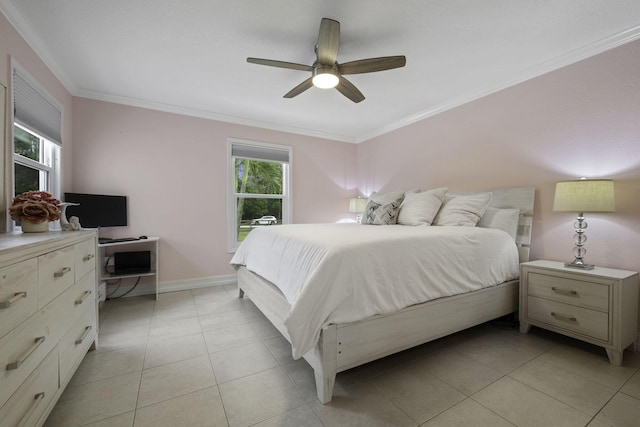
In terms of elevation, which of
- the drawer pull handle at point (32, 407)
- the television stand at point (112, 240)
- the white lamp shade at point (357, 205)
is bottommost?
the drawer pull handle at point (32, 407)

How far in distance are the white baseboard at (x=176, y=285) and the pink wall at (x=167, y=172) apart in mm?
63

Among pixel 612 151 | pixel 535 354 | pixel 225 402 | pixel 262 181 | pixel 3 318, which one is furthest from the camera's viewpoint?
pixel 262 181

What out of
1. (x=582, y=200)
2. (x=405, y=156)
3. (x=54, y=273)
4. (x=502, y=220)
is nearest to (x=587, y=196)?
(x=582, y=200)

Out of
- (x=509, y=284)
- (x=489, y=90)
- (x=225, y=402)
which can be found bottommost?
(x=225, y=402)

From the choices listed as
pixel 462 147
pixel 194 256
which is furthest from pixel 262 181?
pixel 462 147

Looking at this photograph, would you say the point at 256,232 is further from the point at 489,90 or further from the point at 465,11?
the point at 489,90

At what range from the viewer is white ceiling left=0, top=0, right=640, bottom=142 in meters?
1.75

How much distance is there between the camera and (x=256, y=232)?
2676 millimetres

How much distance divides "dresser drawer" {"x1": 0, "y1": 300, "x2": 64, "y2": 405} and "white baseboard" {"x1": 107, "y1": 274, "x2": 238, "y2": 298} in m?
2.14

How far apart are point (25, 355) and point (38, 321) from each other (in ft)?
0.53

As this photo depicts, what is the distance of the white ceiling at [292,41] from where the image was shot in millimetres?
1751

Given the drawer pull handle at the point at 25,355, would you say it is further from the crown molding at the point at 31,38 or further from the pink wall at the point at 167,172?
the pink wall at the point at 167,172

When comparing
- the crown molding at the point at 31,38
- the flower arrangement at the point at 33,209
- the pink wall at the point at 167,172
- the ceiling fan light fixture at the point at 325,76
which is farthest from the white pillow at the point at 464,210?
the crown molding at the point at 31,38

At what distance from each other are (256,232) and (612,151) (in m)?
3.05
